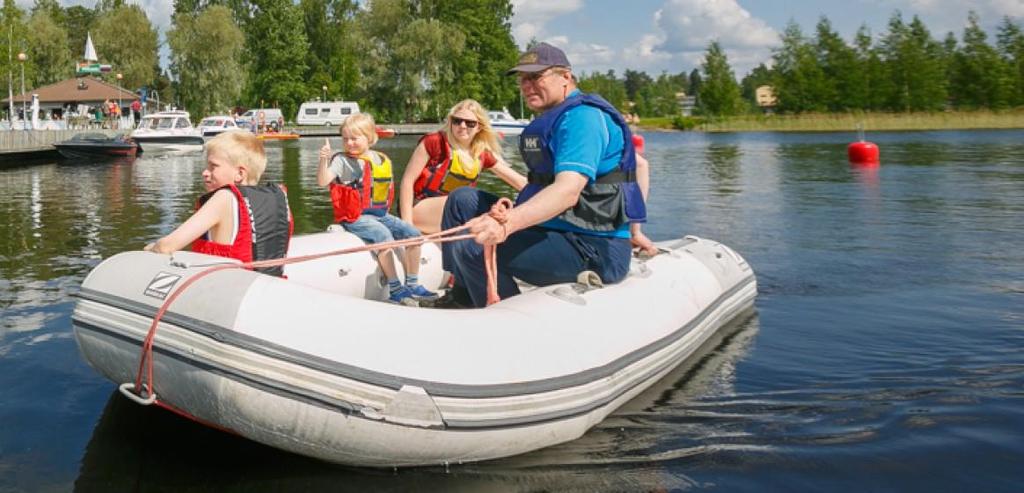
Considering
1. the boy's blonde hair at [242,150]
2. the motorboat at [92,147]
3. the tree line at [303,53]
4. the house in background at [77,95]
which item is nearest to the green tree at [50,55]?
the tree line at [303,53]

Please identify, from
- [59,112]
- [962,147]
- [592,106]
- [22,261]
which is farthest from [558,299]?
[59,112]

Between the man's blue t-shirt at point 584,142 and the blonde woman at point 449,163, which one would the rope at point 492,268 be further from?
the blonde woman at point 449,163

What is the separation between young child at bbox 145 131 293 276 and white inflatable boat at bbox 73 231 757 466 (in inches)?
9.5

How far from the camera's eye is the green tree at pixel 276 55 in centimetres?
6456

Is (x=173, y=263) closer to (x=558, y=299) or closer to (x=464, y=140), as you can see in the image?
(x=558, y=299)

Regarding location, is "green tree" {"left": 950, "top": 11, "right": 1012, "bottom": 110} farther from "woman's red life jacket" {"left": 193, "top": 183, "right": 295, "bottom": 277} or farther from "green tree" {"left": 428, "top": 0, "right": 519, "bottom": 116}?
"woman's red life jacket" {"left": 193, "top": 183, "right": 295, "bottom": 277}

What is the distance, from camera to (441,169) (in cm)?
641

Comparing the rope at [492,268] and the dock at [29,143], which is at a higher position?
the dock at [29,143]

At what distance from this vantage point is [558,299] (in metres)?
4.49

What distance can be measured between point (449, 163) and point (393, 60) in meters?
57.3

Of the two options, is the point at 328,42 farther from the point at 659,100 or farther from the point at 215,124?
the point at 659,100

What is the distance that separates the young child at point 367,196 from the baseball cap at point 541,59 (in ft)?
5.93

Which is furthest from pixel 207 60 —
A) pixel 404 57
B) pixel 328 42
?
pixel 328 42

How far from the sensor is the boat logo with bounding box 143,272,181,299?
12.5 feet
